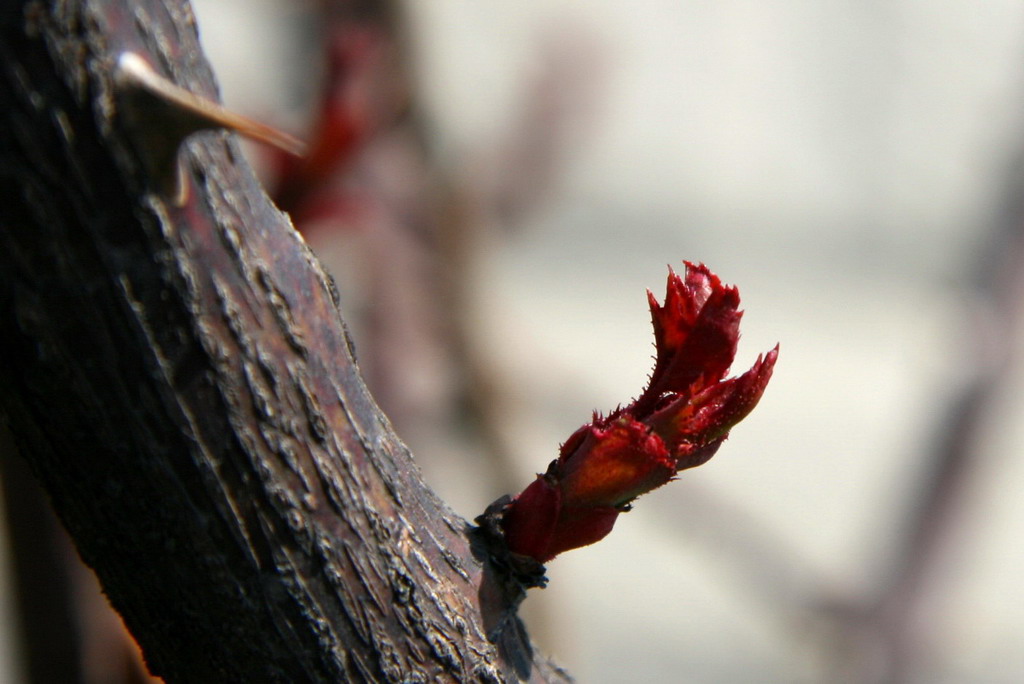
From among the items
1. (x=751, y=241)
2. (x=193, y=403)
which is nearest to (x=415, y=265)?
(x=193, y=403)

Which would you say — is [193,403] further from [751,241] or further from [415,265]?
[751,241]

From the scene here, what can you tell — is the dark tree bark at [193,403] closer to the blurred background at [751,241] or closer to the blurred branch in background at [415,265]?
the blurred branch in background at [415,265]

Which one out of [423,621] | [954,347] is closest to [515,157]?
[954,347]

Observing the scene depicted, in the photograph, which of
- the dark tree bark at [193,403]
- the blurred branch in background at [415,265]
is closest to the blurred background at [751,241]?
the blurred branch in background at [415,265]

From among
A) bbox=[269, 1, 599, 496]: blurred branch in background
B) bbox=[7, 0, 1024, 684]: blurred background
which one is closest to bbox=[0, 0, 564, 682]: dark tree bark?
bbox=[269, 1, 599, 496]: blurred branch in background

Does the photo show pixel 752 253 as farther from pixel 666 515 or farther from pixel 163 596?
pixel 163 596

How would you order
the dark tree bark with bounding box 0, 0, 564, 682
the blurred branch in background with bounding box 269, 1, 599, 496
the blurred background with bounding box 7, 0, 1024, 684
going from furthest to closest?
the blurred background with bounding box 7, 0, 1024, 684
the blurred branch in background with bounding box 269, 1, 599, 496
the dark tree bark with bounding box 0, 0, 564, 682

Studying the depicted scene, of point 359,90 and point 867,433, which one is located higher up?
point 867,433

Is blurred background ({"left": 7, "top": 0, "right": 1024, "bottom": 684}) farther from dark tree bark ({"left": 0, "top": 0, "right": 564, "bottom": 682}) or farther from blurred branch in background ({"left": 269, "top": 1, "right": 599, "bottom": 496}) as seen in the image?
dark tree bark ({"left": 0, "top": 0, "right": 564, "bottom": 682})
